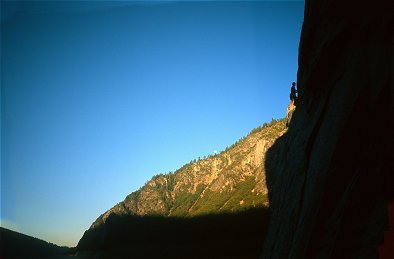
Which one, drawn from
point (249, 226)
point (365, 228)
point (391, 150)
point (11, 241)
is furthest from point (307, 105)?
point (11, 241)

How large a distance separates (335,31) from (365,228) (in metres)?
10.4

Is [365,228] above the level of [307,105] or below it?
below

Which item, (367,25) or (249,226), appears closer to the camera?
(367,25)

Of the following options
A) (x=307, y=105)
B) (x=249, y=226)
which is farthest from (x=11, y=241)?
(x=307, y=105)

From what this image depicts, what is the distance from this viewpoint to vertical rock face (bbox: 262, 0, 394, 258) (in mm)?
13047

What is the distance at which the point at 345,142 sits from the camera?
1460 cm

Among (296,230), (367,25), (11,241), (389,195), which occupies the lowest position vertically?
(11,241)

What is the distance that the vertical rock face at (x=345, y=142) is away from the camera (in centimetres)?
1305

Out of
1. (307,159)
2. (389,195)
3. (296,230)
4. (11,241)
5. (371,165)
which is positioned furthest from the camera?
(11,241)

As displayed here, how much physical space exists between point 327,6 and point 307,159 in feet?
28.7

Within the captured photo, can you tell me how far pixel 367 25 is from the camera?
15477 mm

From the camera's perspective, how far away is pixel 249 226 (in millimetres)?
100812

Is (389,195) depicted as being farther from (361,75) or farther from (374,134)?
(361,75)

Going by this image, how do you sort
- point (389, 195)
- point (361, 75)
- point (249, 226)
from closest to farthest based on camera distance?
point (389, 195) < point (361, 75) < point (249, 226)
